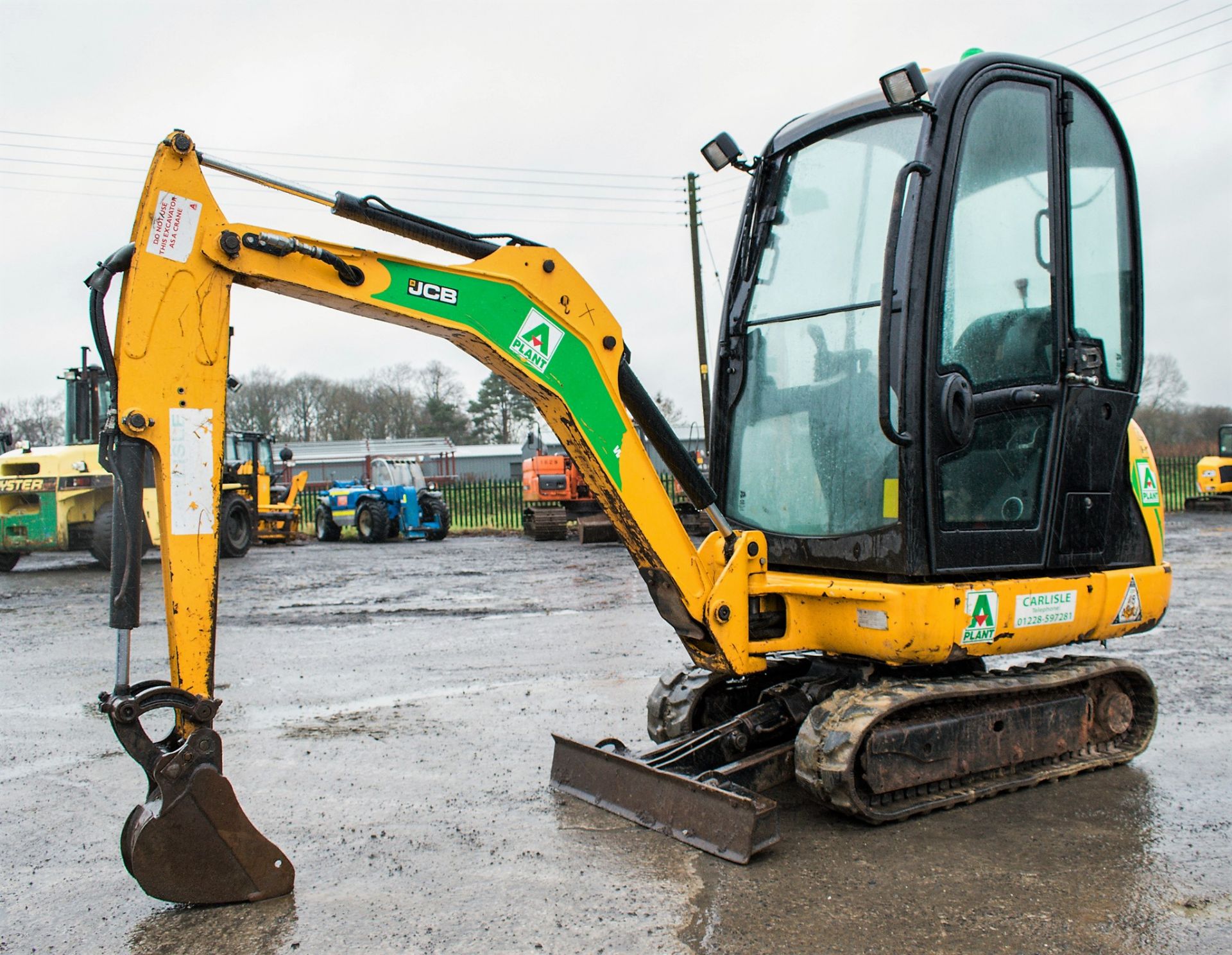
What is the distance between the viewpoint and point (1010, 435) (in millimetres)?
4289

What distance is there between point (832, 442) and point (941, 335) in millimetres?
626

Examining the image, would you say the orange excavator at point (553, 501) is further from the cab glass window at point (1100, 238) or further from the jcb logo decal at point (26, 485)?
the cab glass window at point (1100, 238)

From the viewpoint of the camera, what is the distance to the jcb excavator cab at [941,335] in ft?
13.1

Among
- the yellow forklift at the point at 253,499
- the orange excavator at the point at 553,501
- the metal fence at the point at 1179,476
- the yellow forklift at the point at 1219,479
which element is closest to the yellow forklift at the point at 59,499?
the yellow forklift at the point at 253,499

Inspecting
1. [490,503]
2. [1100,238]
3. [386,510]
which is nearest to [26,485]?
[386,510]

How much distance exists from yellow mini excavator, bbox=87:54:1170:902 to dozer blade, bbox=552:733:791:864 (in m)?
0.01

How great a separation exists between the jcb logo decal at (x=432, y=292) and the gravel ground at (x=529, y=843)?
6.77ft

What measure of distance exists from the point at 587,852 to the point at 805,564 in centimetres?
148

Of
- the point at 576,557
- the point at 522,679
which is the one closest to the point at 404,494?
the point at 576,557

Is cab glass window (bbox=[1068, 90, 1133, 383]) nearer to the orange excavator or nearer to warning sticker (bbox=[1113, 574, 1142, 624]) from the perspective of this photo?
warning sticker (bbox=[1113, 574, 1142, 624])

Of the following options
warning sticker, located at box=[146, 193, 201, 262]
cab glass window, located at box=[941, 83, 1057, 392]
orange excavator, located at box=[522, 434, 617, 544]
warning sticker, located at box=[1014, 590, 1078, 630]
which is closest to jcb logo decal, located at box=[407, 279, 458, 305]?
warning sticker, located at box=[146, 193, 201, 262]

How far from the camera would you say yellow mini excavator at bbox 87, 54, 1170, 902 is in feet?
11.0

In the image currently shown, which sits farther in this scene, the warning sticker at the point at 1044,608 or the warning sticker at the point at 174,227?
the warning sticker at the point at 1044,608

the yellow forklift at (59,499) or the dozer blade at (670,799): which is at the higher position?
the yellow forklift at (59,499)
